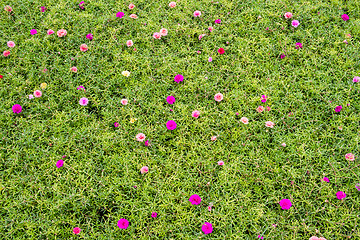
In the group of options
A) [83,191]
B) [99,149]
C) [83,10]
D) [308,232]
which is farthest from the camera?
[83,10]

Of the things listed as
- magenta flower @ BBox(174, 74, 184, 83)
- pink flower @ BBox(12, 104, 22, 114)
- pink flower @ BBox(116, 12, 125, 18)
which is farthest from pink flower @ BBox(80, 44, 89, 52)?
magenta flower @ BBox(174, 74, 184, 83)

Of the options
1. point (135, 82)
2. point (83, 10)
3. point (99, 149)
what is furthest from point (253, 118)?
point (83, 10)

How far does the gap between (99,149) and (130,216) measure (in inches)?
25.3

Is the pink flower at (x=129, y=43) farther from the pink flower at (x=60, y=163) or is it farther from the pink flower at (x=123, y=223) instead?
the pink flower at (x=123, y=223)

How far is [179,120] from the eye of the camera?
2457mm

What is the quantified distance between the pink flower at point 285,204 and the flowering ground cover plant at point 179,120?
15mm

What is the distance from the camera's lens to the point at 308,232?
1.95 meters

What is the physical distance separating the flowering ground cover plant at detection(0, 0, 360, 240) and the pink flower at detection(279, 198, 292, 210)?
15 mm

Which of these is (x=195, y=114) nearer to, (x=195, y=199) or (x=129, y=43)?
(x=195, y=199)

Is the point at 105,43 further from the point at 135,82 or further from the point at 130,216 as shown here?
the point at 130,216

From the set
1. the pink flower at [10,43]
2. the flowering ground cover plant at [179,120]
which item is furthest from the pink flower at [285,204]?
the pink flower at [10,43]

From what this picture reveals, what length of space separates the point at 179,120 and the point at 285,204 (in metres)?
1.09

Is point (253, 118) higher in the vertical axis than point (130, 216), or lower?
higher

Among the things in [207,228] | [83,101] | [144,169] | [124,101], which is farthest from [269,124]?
[83,101]
